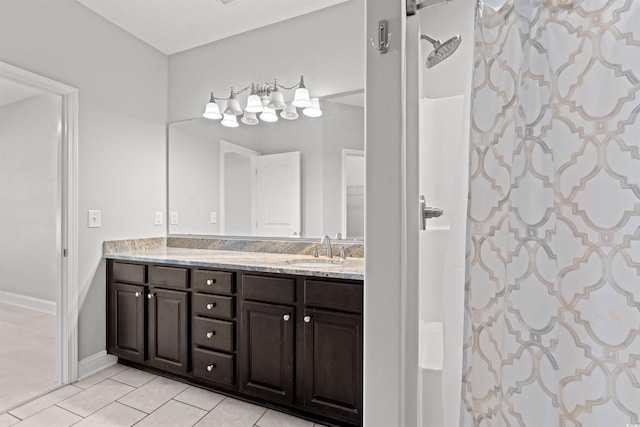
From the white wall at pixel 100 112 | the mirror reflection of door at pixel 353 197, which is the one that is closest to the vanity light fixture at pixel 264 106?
the mirror reflection of door at pixel 353 197

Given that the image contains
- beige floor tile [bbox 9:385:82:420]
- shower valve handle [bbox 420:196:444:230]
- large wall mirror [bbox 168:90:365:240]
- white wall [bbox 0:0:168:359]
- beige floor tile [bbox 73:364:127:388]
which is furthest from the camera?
large wall mirror [bbox 168:90:365:240]

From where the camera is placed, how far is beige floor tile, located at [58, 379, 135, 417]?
76.4 inches

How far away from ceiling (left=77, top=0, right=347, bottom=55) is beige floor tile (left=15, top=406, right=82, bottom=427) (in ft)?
8.75

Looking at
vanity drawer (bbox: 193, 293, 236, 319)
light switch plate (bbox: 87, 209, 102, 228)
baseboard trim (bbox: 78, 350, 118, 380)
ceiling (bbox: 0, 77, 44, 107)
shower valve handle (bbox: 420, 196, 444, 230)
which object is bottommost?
baseboard trim (bbox: 78, 350, 118, 380)

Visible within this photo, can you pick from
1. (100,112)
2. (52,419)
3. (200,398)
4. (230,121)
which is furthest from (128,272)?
(230,121)

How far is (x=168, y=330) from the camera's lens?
2.25 m

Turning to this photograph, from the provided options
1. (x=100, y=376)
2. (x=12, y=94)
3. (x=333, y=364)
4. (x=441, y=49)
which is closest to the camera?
(x=441, y=49)

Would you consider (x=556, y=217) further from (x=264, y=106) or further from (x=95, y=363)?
(x=95, y=363)

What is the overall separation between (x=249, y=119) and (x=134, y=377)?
2.07 metres

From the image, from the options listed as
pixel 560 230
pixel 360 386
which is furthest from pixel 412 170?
pixel 360 386

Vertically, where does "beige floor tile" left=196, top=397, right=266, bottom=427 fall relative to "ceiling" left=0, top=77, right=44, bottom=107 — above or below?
below

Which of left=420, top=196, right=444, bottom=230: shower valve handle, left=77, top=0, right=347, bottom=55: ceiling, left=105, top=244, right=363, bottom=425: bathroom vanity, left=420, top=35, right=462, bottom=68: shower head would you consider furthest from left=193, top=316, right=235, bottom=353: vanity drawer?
left=77, top=0, right=347, bottom=55: ceiling

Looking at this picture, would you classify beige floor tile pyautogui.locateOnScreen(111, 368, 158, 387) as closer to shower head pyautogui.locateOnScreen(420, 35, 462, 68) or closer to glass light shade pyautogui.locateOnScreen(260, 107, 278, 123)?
glass light shade pyautogui.locateOnScreen(260, 107, 278, 123)

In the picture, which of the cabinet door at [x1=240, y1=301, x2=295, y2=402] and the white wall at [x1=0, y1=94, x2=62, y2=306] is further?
the white wall at [x1=0, y1=94, x2=62, y2=306]
